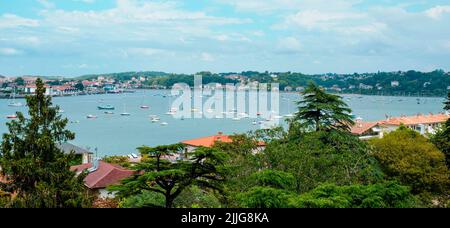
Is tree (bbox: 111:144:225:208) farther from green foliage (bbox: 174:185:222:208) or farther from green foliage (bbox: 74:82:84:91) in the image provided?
green foliage (bbox: 74:82:84:91)

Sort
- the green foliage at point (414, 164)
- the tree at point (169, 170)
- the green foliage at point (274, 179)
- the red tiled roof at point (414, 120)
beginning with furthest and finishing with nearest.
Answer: the red tiled roof at point (414, 120) → the green foliage at point (414, 164) → the green foliage at point (274, 179) → the tree at point (169, 170)

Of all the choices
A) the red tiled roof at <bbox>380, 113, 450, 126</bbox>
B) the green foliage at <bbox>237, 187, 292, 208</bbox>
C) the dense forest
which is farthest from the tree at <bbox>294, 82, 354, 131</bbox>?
the dense forest

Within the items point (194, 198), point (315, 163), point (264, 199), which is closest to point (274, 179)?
point (264, 199)

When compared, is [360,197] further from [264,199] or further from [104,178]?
[104,178]

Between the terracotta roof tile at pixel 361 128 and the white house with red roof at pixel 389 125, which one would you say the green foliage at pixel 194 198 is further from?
the terracotta roof tile at pixel 361 128

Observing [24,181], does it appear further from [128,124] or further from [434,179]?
[128,124]

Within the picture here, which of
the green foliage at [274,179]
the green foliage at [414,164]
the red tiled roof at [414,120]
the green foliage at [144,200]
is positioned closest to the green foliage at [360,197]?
the green foliage at [274,179]
